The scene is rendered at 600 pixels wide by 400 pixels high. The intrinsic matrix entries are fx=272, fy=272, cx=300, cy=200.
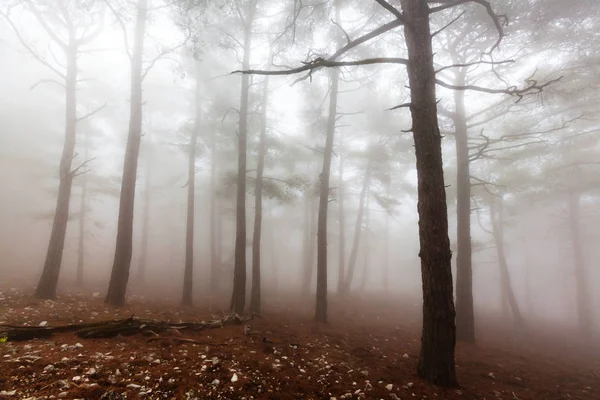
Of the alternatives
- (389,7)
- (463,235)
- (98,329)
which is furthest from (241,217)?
(463,235)

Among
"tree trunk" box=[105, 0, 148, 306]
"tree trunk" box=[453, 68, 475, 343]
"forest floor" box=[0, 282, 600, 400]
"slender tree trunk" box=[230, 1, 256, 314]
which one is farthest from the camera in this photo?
"slender tree trunk" box=[230, 1, 256, 314]

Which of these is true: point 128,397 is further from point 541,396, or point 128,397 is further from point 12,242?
point 12,242

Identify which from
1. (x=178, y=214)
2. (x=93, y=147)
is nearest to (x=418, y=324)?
(x=93, y=147)

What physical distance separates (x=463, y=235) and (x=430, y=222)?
21.2ft

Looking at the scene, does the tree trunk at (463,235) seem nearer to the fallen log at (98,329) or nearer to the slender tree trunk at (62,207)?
the fallen log at (98,329)

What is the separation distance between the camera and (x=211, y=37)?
12578 mm

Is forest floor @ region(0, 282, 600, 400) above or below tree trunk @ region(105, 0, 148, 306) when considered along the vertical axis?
below

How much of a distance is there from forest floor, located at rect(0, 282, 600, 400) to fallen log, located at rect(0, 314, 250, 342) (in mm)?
185

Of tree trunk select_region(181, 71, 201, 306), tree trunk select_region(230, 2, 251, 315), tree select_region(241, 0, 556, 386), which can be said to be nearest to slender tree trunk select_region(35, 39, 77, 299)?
tree trunk select_region(181, 71, 201, 306)

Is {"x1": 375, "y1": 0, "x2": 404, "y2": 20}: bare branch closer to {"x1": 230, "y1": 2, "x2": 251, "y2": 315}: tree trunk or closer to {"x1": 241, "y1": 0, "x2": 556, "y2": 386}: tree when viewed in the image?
{"x1": 241, "y1": 0, "x2": 556, "y2": 386}: tree

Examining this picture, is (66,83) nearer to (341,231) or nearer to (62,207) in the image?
(62,207)

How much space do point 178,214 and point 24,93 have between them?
2031cm

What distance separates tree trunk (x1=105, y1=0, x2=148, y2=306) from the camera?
8.64 metres

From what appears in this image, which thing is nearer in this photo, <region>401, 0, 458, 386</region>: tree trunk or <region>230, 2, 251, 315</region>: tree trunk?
<region>401, 0, 458, 386</region>: tree trunk
